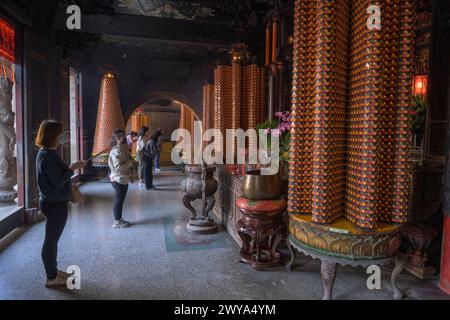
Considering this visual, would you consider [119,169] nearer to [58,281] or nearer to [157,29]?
[58,281]

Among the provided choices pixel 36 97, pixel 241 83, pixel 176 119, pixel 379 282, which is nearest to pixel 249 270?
pixel 379 282

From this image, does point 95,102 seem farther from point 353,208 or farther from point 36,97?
point 353,208

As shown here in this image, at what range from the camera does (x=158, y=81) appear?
A: 9977 millimetres

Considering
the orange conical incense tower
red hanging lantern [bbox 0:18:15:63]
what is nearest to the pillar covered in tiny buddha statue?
red hanging lantern [bbox 0:18:15:63]

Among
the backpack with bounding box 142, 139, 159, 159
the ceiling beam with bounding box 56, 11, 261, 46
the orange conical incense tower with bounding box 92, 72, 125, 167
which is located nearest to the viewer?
the ceiling beam with bounding box 56, 11, 261, 46

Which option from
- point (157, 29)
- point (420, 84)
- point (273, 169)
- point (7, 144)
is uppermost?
point (157, 29)

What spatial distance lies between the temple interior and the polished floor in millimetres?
21

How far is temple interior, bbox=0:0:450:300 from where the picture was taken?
92.1 inches

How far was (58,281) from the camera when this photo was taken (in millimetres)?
2820

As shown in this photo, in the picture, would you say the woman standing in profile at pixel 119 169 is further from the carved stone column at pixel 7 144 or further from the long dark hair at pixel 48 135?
the long dark hair at pixel 48 135

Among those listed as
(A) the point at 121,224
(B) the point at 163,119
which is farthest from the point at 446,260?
(B) the point at 163,119

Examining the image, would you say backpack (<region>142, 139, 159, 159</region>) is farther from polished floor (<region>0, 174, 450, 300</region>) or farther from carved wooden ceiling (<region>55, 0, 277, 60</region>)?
polished floor (<region>0, 174, 450, 300</region>)

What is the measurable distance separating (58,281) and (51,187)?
2.86 feet
